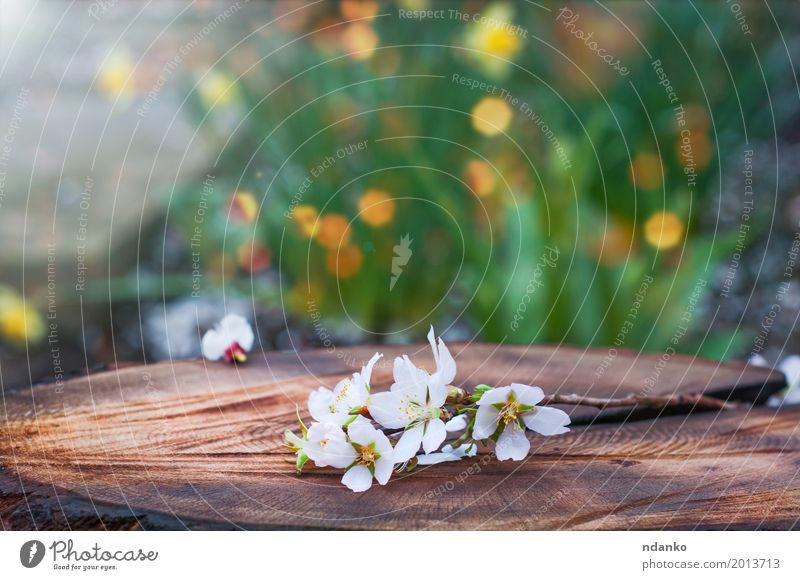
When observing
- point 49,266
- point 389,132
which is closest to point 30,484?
point 389,132

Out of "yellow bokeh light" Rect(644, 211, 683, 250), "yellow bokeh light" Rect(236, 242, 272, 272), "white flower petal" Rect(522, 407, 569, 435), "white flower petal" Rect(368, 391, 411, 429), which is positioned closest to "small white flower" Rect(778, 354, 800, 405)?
"white flower petal" Rect(522, 407, 569, 435)

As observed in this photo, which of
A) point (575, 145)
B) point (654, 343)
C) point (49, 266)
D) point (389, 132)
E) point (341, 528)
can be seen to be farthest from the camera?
point (49, 266)

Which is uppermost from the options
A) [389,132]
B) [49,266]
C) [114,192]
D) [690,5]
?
[690,5]

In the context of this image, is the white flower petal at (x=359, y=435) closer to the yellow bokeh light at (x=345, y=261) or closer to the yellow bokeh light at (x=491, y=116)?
the yellow bokeh light at (x=345, y=261)

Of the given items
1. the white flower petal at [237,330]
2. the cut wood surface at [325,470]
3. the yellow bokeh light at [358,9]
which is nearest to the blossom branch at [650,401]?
the cut wood surface at [325,470]

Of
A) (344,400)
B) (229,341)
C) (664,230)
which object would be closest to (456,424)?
(344,400)

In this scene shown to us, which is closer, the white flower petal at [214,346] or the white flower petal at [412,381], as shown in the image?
the white flower petal at [412,381]

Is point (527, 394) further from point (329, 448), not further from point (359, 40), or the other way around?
point (359, 40)

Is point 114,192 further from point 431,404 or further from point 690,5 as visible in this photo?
point 431,404
